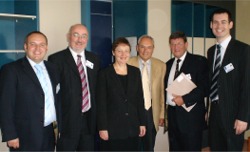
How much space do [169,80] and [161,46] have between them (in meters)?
1.60

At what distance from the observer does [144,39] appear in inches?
126

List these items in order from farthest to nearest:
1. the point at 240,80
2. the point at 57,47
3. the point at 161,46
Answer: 1. the point at 161,46
2. the point at 57,47
3. the point at 240,80

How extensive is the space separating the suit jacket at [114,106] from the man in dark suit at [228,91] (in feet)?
2.54

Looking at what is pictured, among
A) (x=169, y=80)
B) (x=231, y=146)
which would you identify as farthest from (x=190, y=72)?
(x=231, y=146)

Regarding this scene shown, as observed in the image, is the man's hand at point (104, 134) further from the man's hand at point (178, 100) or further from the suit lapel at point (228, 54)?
the suit lapel at point (228, 54)

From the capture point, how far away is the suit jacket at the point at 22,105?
2.34 metres

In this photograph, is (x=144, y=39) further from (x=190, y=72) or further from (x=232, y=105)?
(x=232, y=105)

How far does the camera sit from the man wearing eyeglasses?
3.18 m

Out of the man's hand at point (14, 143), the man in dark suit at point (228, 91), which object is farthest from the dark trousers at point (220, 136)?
the man's hand at point (14, 143)

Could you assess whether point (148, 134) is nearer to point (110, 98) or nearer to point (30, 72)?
point (110, 98)

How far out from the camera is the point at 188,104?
2.99m

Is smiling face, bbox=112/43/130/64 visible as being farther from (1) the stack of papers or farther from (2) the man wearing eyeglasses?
(1) the stack of papers

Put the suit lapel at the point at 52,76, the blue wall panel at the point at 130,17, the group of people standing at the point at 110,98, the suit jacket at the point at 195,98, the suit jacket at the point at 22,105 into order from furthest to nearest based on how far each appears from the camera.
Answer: the blue wall panel at the point at 130,17 → the suit jacket at the point at 195,98 → the suit lapel at the point at 52,76 → the group of people standing at the point at 110,98 → the suit jacket at the point at 22,105

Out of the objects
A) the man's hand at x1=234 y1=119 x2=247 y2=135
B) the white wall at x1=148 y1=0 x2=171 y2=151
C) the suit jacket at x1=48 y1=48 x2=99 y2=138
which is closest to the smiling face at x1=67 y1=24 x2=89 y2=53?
the suit jacket at x1=48 y1=48 x2=99 y2=138
